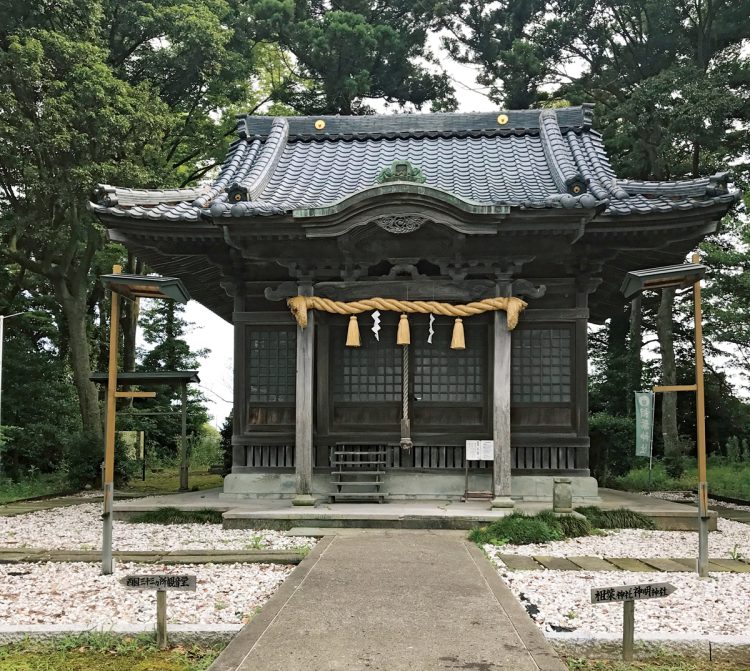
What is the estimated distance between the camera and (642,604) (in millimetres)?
5398

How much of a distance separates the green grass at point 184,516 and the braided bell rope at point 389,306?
Result: 290cm

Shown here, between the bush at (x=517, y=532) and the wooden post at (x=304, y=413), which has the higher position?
the wooden post at (x=304, y=413)

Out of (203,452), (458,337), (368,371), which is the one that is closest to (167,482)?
(203,452)

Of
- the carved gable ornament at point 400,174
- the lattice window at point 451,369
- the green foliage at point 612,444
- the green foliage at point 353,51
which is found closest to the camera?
the carved gable ornament at point 400,174

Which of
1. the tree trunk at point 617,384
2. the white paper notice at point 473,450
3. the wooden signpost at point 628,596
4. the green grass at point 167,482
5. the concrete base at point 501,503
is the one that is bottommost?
the green grass at point 167,482

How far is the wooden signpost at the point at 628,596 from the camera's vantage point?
4195 millimetres

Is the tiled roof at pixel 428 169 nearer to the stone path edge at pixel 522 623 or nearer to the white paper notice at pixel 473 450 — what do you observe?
the white paper notice at pixel 473 450

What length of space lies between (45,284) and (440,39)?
1676 cm

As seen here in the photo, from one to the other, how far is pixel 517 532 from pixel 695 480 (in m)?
12.9

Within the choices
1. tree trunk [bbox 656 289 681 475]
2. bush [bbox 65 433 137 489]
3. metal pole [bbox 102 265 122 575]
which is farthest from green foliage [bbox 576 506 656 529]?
tree trunk [bbox 656 289 681 475]

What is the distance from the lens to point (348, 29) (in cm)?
2453

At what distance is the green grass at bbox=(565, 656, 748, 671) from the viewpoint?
4055 millimetres

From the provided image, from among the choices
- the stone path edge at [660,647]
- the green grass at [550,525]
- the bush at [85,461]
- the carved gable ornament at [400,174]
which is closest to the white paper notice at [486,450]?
the green grass at [550,525]

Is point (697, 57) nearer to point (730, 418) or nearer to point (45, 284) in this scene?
point (730, 418)
